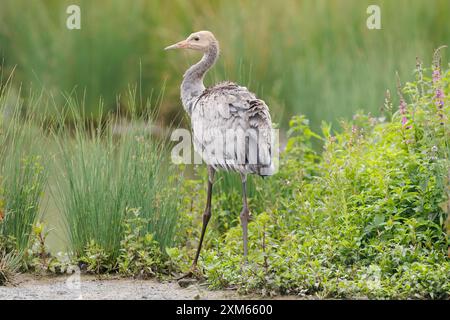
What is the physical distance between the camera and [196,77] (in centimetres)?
698

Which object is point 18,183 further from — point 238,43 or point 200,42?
point 238,43

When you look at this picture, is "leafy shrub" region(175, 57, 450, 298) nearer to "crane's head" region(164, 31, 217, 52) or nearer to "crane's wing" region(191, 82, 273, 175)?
"crane's wing" region(191, 82, 273, 175)

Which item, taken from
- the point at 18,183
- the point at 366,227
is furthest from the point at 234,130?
the point at 18,183

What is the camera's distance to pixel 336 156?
712 cm

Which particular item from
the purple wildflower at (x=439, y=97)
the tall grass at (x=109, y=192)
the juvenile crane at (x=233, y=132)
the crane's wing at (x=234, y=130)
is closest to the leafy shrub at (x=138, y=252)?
the tall grass at (x=109, y=192)

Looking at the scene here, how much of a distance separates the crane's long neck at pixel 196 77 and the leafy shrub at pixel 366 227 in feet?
3.22

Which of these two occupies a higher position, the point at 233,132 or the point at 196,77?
the point at 196,77

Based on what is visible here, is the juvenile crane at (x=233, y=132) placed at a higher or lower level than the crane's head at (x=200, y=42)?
lower

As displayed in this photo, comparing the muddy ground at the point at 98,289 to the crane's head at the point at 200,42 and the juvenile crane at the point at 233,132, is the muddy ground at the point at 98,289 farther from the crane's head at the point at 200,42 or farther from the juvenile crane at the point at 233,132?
the crane's head at the point at 200,42

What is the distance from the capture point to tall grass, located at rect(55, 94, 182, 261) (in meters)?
6.26

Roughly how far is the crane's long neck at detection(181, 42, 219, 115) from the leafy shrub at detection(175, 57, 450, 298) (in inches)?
38.6

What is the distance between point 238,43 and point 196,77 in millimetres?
4004

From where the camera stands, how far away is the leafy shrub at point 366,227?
5469mm
